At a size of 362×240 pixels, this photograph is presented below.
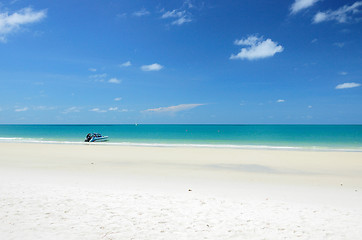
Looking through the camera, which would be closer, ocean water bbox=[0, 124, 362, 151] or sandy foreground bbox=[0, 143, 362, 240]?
sandy foreground bbox=[0, 143, 362, 240]

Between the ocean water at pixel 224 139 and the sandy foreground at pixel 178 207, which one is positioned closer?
the sandy foreground at pixel 178 207

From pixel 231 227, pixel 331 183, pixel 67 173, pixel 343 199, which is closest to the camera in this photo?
pixel 231 227

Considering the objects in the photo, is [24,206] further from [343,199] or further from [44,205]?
[343,199]

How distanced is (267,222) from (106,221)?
3.72m

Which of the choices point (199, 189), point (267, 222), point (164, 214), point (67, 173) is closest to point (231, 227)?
point (267, 222)

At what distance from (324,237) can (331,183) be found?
6603 mm

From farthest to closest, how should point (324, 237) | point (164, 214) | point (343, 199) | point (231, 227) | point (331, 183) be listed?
point (331, 183) → point (343, 199) → point (164, 214) → point (231, 227) → point (324, 237)

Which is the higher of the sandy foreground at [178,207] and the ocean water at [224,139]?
the ocean water at [224,139]

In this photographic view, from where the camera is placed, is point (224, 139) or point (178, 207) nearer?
point (178, 207)

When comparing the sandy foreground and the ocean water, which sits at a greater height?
the ocean water

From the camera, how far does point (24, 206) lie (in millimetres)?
6660

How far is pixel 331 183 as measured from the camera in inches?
418

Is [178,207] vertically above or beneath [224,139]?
beneath

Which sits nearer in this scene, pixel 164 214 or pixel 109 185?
pixel 164 214
